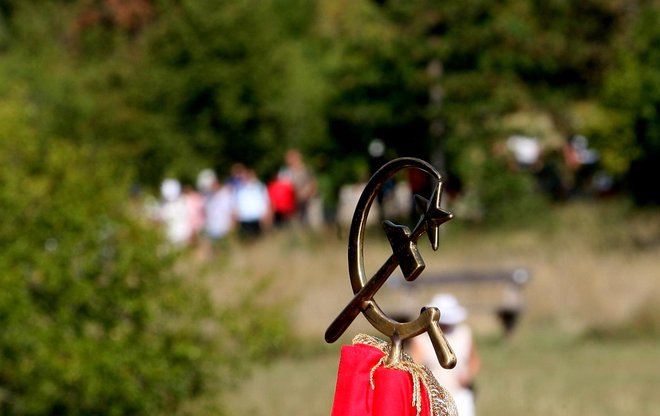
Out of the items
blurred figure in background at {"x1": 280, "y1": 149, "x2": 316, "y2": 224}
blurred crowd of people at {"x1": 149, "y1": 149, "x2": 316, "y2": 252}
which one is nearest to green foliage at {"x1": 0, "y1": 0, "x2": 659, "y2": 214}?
blurred figure in background at {"x1": 280, "y1": 149, "x2": 316, "y2": 224}

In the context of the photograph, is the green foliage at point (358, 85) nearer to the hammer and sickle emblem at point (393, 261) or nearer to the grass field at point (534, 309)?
the grass field at point (534, 309)

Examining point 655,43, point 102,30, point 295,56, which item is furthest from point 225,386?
point 102,30

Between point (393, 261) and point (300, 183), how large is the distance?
77.5 feet

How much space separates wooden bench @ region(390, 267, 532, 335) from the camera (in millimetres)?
19297

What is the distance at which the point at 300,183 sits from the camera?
27.2m

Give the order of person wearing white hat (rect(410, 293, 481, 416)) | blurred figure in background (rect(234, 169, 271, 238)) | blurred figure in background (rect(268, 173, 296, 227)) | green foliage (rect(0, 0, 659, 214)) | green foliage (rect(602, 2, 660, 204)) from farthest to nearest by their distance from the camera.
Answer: green foliage (rect(0, 0, 659, 214))
blurred figure in background (rect(268, 173, 296, 227))
blurred figure in background (rect(234, 169, 271, 238))
green foliage (rect(602, 2, 660, 204))
person wearing white hat (rect(410, 293, 481, 416))

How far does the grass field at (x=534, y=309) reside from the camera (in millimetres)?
14773

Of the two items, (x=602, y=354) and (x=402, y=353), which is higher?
(x=602, y=354)

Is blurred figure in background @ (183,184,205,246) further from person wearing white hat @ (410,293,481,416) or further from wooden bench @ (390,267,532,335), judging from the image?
person wearing white hat @ (410,293,481,416)

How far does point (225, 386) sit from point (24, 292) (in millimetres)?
1760

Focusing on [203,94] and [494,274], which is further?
[203,94]

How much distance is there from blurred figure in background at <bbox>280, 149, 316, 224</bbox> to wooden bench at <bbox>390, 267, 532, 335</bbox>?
6.27 m

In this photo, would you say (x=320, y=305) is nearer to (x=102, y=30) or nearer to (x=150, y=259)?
(x=150, y=259)

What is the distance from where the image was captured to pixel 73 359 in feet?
34.9
